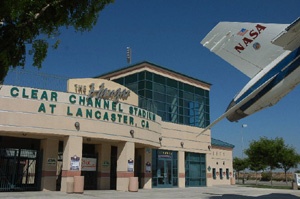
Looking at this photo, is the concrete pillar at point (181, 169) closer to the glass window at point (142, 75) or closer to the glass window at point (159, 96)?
the glass window at point (159, 96)

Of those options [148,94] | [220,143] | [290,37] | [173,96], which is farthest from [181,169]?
[290,37]

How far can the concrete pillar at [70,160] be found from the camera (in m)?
23.4

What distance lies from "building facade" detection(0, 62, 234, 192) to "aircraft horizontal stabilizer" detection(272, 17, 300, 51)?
1407 centimetres

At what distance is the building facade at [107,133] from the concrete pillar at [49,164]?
7 centimetres

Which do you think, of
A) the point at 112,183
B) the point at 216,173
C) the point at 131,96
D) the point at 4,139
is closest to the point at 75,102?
the point at 131,96

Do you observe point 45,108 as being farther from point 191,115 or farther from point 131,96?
point 191,115

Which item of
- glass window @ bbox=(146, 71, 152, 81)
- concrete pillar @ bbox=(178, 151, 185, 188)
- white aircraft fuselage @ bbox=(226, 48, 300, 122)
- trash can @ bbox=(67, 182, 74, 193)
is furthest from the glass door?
white aircraft fuselage @ bbox=(226, 48, 300, 122)

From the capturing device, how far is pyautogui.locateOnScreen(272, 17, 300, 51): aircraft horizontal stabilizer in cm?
1555

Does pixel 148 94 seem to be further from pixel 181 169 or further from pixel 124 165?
pixel 124 165

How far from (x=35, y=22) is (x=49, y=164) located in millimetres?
19680

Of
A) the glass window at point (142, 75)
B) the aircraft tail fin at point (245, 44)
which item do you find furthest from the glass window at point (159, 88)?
the aircraft tail fin at point (245, 44)

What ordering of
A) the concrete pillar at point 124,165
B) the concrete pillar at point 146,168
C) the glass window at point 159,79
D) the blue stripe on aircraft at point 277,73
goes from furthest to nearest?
the glass window at point 159,79 < the concrete pillar at point 146,168 < the concrete pillar at point 124,165 < the blue stripe on aircraft at point 277,73

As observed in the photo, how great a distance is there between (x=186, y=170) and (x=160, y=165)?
4.39 metres

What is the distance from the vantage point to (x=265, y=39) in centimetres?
1978
